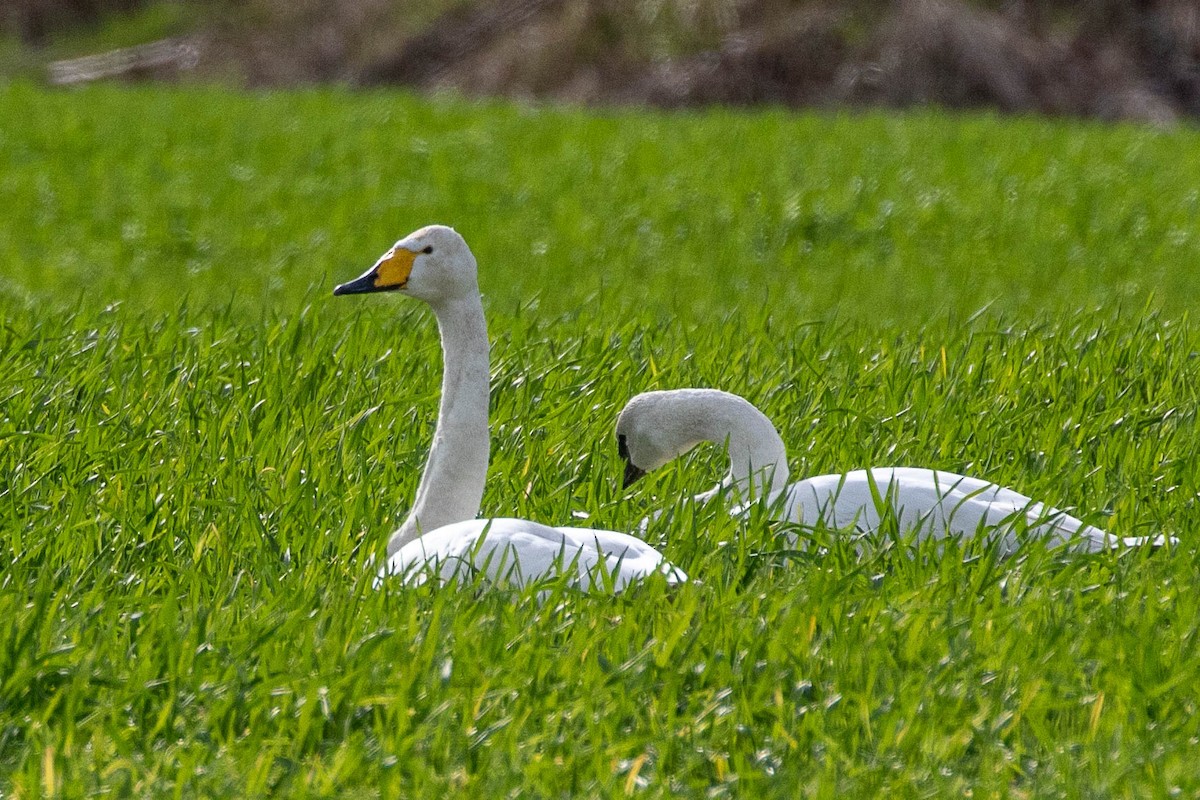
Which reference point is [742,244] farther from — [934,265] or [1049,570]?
[1049,570]

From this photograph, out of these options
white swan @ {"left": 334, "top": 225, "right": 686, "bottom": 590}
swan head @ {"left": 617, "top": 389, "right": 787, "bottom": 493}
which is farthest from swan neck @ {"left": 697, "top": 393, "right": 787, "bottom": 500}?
white swan @ {"left": 334, "top": 225, "right": 686, "bottom": 590}

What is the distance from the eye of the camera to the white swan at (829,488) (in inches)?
159

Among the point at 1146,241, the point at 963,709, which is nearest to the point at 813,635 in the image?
the point at 963,709

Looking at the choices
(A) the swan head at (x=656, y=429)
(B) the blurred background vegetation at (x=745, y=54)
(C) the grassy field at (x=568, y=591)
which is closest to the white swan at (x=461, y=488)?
(C) the grassy field at (x=568, y=591)

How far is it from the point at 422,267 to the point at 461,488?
21.3 inches

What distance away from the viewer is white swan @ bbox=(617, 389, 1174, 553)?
4039 millimetres

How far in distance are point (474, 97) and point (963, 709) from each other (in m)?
23.9

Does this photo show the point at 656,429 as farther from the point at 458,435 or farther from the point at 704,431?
the point at 458,435

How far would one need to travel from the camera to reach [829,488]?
165 inches

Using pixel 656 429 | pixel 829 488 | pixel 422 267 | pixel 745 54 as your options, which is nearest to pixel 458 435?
pixel 422 267

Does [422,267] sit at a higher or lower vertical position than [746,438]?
higher

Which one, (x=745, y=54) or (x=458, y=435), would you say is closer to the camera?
(x=458, y=435)

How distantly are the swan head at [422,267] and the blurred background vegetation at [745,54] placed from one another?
67.3 ft

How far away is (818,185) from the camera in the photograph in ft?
46.8
